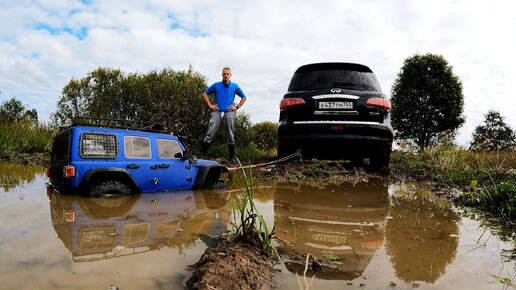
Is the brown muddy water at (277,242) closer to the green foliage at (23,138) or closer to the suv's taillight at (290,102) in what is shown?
the suv's taillight at (290,102)

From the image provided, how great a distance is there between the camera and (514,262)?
2.12 m

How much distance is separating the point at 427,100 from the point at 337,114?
24893 mm

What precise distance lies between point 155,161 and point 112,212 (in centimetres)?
157

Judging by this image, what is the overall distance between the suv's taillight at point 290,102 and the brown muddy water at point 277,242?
2.20 meters

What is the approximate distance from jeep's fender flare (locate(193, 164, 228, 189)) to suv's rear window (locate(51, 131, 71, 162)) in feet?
6.07

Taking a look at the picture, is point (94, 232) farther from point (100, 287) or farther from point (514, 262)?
point (514, 262)

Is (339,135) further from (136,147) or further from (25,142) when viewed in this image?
(25,142)

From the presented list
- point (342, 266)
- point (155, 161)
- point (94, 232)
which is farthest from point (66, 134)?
point (342, 266)

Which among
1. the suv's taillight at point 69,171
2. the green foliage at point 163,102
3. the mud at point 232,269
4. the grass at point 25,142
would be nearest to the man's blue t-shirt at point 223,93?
the green foliage at point 163,102

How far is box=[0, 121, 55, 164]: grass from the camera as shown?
9.44 m

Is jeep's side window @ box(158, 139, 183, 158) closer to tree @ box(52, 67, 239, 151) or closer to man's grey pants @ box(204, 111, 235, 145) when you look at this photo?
man's grey pants @ box(204, 111, 235, 145)

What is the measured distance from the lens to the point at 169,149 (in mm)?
5004

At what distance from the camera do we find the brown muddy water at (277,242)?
1.73m

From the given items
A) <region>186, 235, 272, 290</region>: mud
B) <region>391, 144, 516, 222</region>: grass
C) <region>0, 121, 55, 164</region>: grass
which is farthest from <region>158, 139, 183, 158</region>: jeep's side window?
<region>0, 121, 55, 164</region>: grass
